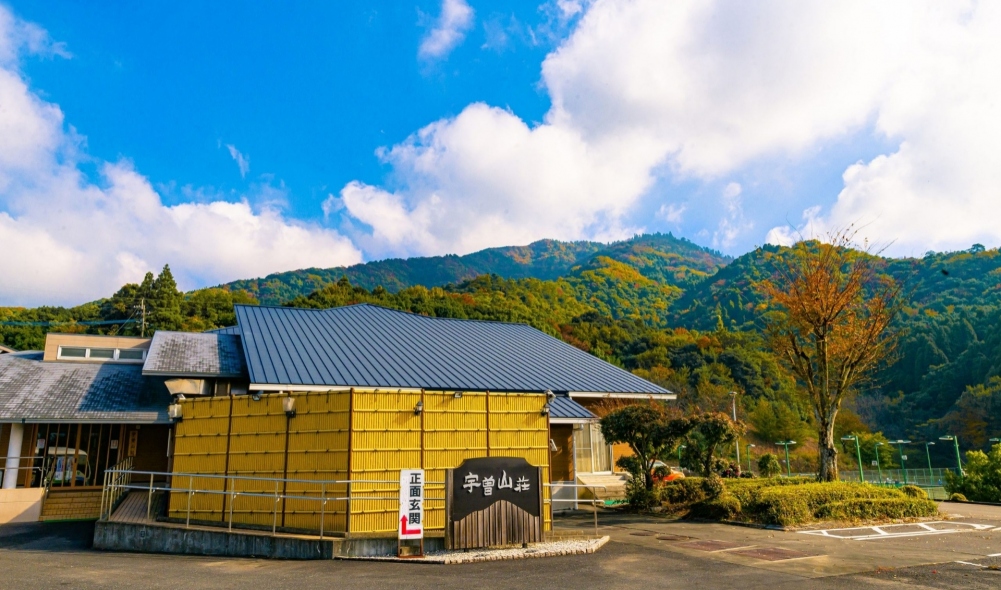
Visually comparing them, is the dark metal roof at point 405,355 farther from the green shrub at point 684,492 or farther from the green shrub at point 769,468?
the green shrub at point 684,492

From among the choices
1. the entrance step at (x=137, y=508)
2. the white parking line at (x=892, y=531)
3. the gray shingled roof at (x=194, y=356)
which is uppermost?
the gray shingled roof at (x=194, y=356)

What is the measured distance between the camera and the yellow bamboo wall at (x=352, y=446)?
11.2 meters

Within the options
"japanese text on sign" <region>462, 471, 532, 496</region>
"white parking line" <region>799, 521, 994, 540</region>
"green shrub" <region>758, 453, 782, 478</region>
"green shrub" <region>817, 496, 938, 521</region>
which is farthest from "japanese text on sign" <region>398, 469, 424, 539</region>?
"green shrub" <region>758, 453, 782, 478</region>

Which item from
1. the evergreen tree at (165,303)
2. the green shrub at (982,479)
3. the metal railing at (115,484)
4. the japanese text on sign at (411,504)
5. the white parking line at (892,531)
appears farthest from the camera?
the evergreen tree at (165,303)

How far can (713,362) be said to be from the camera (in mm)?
62312

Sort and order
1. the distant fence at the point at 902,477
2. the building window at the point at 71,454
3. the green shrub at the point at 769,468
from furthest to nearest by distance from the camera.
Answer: the distant fence at the point at 902,477, the green shrub at the point at 769,468, the building window at the point at 71,454

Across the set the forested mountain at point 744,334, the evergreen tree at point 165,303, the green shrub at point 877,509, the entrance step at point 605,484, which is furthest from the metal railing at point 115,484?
the evergreen tree at point 165,303

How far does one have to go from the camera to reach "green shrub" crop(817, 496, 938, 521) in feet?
49.6

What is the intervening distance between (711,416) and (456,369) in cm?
856

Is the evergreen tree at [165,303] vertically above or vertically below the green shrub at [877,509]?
above

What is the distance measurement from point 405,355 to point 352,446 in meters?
11.3

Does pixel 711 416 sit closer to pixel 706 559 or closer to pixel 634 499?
pixel 634 499

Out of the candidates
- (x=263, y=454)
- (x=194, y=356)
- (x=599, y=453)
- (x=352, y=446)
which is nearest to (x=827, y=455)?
(x=599, y=453)

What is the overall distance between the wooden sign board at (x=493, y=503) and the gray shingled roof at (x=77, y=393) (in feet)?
34.8
